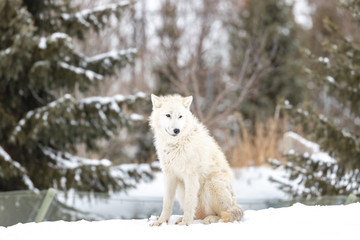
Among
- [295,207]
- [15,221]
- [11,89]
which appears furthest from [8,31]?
[295,207]

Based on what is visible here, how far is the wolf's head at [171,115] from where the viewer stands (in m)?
3.78

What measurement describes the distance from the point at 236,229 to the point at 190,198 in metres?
0.60

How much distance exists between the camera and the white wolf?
152 inches

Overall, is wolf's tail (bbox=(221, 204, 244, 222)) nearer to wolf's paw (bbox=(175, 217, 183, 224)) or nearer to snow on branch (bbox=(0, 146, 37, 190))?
wolf's paw (bbox=(175, 217, 183, 224))

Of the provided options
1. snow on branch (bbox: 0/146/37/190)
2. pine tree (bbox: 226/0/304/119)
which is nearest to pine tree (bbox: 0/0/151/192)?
snow on branch (bbox: 0/146/37/190)

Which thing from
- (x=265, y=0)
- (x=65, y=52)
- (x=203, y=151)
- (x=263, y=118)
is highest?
(x=265, y=0)

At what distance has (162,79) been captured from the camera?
1584 centimetres

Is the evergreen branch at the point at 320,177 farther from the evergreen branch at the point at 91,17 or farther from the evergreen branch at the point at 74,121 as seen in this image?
the evergreen branch at the point at 91,17

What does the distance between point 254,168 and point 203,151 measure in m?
8.08

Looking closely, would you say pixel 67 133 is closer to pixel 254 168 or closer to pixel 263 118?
pixel 254 168

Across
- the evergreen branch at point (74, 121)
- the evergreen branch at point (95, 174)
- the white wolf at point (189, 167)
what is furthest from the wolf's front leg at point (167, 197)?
the evergreen branch at point (95, 174)

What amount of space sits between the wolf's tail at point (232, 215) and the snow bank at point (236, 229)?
67 mm

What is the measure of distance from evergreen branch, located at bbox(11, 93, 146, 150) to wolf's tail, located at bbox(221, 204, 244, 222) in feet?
14.0

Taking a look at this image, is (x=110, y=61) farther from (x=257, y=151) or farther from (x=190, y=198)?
(x=190, y=198)
